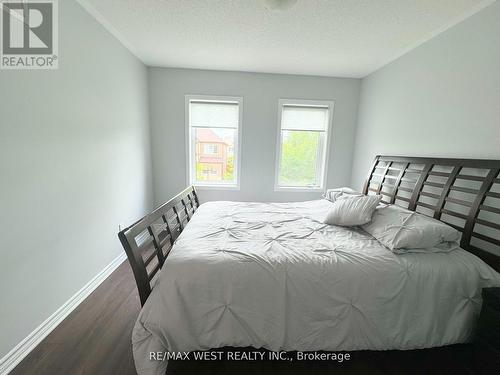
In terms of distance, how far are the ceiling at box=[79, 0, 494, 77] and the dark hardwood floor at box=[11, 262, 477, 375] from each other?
2.43 m

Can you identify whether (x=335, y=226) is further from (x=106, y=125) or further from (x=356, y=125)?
(x=106, y=125)

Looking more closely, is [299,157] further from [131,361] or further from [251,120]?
[131,361]

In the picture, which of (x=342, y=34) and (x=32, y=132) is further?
(x=342, y=34)

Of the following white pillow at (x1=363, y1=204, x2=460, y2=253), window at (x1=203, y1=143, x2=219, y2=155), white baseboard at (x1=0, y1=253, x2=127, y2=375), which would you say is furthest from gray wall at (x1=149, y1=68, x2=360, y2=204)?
white pillow at (x1=363, y1=204, x2=460, y2=253)

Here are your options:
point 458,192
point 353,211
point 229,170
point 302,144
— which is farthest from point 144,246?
point 302,144

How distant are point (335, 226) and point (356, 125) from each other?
2257mm

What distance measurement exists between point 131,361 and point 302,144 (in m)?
3.28

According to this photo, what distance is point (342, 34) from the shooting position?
2.19m

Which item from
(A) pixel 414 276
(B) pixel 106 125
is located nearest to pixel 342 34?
(A) pixel 414 276

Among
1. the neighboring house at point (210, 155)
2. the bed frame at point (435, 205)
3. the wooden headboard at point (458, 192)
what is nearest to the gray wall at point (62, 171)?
the bed frame at point (435, 205)

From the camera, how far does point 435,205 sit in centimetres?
198

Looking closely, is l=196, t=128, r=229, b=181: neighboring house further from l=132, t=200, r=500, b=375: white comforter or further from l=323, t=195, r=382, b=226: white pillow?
l=132, t=200, r=500, b=375: white comforter

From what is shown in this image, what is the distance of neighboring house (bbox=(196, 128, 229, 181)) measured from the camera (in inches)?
137

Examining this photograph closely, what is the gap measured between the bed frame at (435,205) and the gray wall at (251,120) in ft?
3.69
